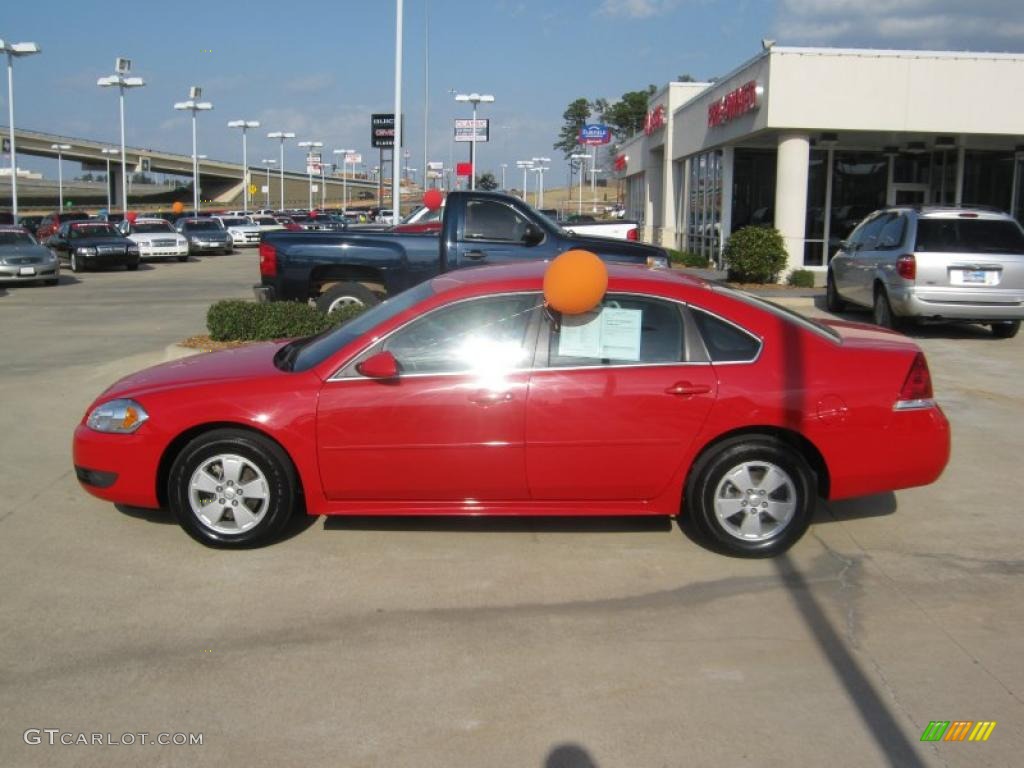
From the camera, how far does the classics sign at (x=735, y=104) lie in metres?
22.2

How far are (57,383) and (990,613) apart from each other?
914 centimetres

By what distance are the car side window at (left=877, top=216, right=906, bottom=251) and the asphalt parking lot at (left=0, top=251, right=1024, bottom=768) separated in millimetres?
7587

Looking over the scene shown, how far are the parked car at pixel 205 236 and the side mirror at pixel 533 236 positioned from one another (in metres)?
30.5

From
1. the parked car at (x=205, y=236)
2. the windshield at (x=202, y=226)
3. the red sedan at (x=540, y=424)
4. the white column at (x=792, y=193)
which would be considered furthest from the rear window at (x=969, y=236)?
the windshield at (x=202, y=226)

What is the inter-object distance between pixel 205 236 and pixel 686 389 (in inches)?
1490

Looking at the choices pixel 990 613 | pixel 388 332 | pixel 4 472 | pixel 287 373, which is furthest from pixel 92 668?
pixel 990 613

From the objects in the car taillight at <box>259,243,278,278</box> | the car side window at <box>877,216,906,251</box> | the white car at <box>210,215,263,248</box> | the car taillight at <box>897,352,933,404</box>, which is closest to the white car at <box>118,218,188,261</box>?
the white car at <box>210,215,263,248</box>

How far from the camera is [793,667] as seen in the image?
429 centimetres

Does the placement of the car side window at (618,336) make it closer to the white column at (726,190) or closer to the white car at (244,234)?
the white column at (726,190)

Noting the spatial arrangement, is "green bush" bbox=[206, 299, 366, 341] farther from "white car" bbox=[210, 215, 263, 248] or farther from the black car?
"white car" bbox=[210, 215, 263, 248]

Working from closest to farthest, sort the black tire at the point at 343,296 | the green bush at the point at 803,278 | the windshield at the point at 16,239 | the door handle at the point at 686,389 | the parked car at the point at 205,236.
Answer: the door handle at the point at 686,389 < the black tire at the point at 343,296 < the green bush at the point at 803,278 < the windshield at the point at 16,239 < the parked car at the point at 205,236

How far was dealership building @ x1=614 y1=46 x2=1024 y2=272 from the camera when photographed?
21281 millimetres

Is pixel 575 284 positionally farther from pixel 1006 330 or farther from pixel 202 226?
pixel 202 226

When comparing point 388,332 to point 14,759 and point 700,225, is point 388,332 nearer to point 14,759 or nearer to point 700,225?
point 14,759
